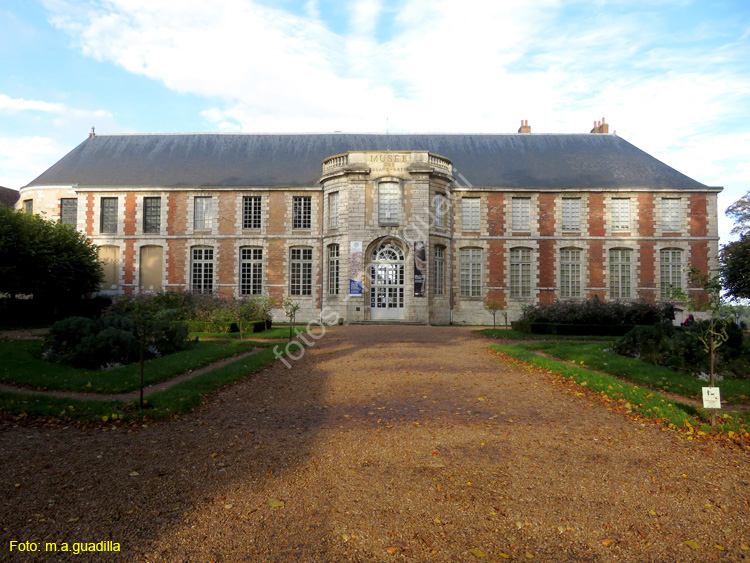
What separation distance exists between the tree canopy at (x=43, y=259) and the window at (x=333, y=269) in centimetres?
1081

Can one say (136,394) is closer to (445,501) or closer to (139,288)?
(445,501)

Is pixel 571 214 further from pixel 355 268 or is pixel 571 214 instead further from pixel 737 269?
pixel 355 268

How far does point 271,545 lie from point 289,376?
5636 millimetres

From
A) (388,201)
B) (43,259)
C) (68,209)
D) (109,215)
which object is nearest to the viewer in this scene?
(43,259)

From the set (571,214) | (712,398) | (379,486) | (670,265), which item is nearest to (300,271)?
(571,214)

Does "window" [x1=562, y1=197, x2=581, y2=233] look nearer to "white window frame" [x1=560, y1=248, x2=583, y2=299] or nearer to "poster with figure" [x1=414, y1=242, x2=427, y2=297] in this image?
"white window frame" [x1=560, y1=248, x2=583, y2=299]

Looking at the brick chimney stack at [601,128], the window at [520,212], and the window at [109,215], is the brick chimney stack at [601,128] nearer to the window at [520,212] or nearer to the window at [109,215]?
the window at [520,212]

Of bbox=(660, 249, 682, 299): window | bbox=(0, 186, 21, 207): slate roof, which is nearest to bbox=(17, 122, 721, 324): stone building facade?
bbox=(660, 249, 682, 299): window

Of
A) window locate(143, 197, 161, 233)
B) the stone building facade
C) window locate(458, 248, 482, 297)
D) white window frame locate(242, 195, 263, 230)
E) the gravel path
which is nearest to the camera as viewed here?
the gravel path

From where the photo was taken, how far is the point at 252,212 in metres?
23.3

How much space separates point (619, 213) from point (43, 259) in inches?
1037

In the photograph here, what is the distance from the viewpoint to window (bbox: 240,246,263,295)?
908 inches

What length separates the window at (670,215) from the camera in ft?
74.3

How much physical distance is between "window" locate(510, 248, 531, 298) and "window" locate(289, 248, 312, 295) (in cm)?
1035
